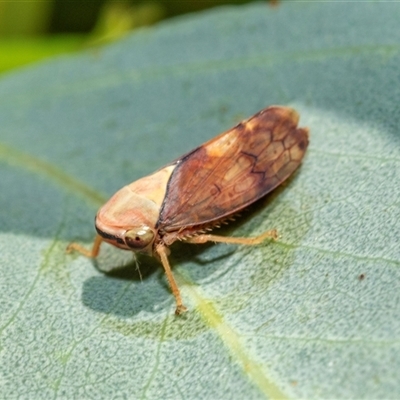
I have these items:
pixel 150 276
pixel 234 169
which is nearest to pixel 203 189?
pixel 234 169

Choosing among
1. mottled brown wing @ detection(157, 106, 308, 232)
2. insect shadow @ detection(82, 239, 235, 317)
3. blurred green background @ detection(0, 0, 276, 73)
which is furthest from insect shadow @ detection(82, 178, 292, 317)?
blurred green background @ detection(0, 0, 276, 73)

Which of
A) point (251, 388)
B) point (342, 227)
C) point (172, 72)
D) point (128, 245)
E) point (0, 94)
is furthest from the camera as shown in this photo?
point (0, 94)

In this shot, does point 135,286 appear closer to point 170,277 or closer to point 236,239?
point 170,277

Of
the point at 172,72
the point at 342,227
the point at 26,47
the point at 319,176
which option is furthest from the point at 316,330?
the point at 26,47

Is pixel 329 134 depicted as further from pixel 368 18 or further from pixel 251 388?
pixel 251 388

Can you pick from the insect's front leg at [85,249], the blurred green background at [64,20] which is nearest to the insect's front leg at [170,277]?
the insect's front leg at [85,249]

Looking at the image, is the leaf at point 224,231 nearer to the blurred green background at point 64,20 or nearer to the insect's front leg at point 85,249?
the insect's front leg at point 85,249

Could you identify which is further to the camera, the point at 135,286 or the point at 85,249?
the point at 85,249
